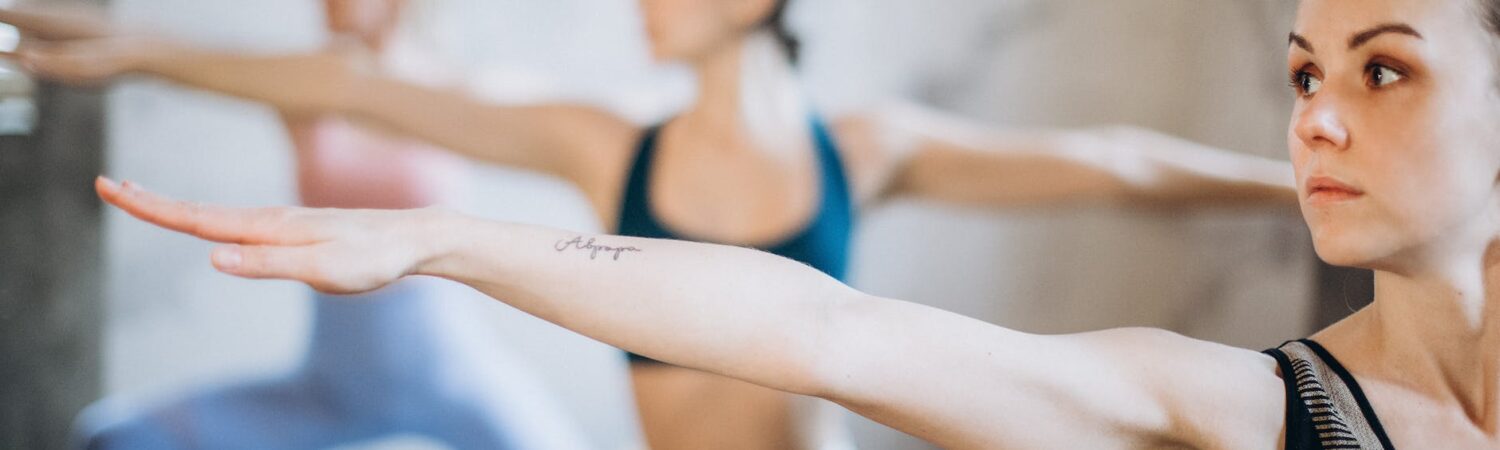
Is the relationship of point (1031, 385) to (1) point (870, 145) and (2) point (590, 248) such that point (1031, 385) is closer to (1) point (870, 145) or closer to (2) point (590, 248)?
(2) point (590, 248)

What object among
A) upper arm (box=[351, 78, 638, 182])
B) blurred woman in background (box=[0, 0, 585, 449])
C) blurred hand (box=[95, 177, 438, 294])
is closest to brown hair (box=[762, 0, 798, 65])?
upper arm (box=[351, 78, 638, 182])

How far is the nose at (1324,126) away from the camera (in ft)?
2.77

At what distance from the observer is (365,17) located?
1.11 meters

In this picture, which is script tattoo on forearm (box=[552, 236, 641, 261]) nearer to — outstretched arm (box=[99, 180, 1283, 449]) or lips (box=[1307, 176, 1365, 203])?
outstretched arm (box=[99, 180, 1283, 449])

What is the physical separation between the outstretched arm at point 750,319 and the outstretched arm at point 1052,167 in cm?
47

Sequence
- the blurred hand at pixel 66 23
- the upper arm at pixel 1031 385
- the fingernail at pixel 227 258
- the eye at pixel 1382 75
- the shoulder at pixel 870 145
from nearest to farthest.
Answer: the fingernail at pixel 227 258
the upper arm at pixel 1031 385
the eye at pixel 1382 75
the blurred hand at pixel 66 23
the shoulder at pixel 870 145

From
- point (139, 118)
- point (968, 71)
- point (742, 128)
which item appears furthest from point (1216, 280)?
point (139, 118)

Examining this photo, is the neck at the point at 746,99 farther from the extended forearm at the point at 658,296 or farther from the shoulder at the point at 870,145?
Result: the extended forearm at the point at 658,296

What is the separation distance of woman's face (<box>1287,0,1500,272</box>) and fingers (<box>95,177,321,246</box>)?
75 centimetres

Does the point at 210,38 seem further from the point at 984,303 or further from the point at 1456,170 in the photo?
the point at 1456,170

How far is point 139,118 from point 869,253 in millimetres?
776

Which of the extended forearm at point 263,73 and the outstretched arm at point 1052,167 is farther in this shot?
the outstretched arm at point 1052,167

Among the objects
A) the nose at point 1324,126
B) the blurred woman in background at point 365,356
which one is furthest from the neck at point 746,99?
the nose at point 1324,126

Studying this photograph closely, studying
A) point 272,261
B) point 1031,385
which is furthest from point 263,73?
point 1031,385
